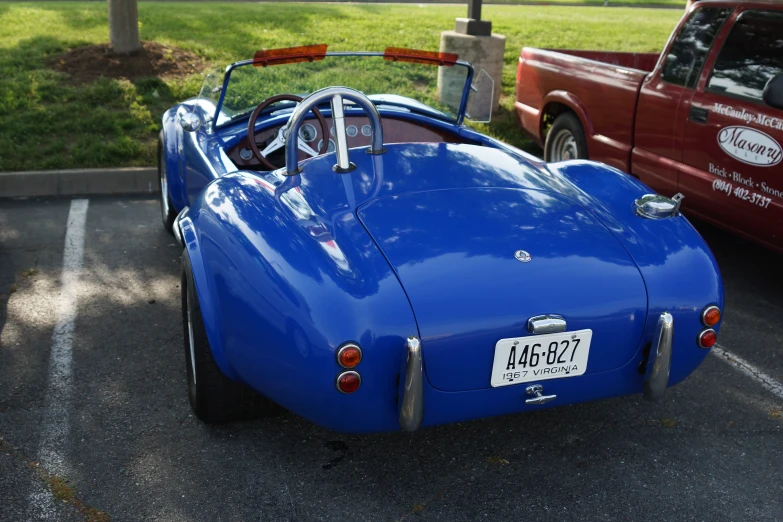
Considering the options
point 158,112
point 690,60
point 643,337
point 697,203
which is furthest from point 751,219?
point 158,112

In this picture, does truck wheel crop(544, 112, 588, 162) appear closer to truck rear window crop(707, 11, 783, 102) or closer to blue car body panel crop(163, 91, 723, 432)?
truck rear window crop(707, 11, 783, 102)

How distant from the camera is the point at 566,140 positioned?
6.56m

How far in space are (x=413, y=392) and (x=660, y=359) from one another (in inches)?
35.9

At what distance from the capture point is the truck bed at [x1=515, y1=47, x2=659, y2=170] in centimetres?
575

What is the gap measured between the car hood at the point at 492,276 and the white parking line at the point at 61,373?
1473 mm

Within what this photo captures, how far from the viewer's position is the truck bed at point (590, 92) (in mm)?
5750

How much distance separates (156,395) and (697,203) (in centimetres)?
349

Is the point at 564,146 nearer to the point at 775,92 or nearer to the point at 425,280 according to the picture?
the point at 775,92

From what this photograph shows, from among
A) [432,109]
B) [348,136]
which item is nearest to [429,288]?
[348,136]

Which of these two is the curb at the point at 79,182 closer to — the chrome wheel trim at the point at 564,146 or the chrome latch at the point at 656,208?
the chrome wheel trim at the point at 564,146

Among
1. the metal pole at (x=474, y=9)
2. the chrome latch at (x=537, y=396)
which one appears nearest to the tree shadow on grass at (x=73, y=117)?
the metal pole at (x=474, y=9)

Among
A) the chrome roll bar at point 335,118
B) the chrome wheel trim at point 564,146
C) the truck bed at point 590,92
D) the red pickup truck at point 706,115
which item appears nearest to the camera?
the chrome roll bar at point 335,118

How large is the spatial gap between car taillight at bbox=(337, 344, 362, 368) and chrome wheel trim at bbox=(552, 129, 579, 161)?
4.28 m

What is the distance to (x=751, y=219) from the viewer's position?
466 cm
